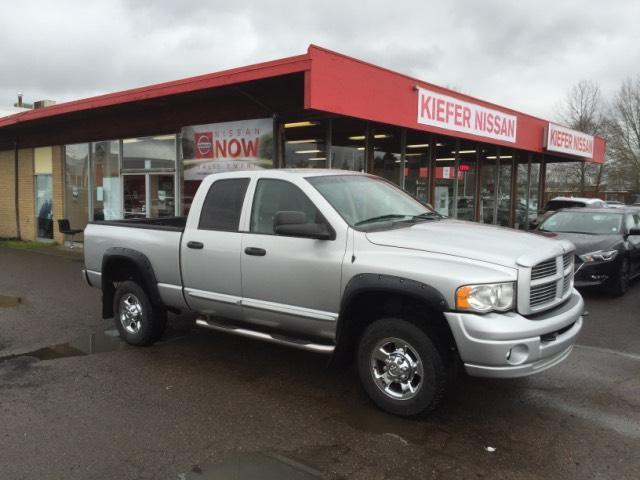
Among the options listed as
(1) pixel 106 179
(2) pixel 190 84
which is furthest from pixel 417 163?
(1) pixel 106 179

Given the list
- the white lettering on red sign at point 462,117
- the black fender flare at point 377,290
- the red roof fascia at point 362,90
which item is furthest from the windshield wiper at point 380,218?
the white lettering on red sign at point 462,117

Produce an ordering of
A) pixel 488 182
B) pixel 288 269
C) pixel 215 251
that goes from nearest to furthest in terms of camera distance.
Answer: pixel 288 269
pixel 215 251
pixel 488 182

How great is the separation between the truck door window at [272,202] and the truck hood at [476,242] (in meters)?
0.80

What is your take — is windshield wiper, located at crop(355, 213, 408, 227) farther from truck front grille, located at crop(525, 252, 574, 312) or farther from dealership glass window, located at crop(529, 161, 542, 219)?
dealership glass window, located at crop(529, 161, 542, 219)

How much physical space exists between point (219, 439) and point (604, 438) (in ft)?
9.05

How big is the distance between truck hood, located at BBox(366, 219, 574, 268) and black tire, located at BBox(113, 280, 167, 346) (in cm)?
292

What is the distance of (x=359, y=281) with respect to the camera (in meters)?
4.18

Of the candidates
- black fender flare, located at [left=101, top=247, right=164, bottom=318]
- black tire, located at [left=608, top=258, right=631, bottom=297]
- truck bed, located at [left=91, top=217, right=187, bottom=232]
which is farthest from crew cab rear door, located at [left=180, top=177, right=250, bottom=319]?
black tire, located at [left=608, top=258, right=631, bottom=297]

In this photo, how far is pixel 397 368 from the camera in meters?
4.13

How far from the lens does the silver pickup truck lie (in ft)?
12.5

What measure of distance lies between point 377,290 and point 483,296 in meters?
0.77

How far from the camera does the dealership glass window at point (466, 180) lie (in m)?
15.0

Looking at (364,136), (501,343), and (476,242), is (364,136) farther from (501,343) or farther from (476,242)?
(501,343)

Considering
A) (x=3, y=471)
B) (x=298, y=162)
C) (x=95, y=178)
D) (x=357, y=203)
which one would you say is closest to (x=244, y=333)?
(x=357, y=203)
